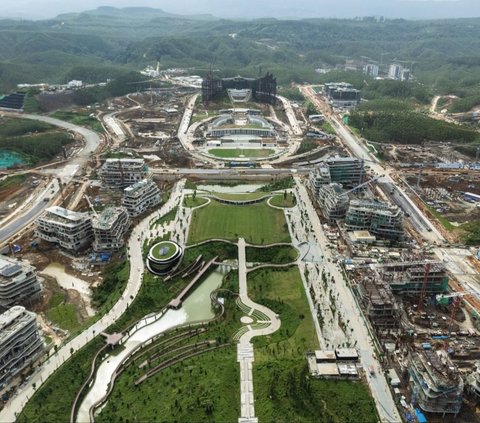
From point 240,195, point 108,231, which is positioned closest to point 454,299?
point 240,195

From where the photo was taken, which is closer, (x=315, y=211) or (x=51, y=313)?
(x=51, y=313)

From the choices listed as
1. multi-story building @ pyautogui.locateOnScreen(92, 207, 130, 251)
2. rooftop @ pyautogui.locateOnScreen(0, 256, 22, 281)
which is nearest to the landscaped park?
multi-story building @ pyautogui.locateOnScreen(92, 207, 130, 251)

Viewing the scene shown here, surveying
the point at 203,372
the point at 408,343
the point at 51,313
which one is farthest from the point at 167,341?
the point at 408,343

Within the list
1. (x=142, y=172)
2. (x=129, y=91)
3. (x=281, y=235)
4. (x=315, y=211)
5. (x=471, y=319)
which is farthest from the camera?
(x=129, y=91)

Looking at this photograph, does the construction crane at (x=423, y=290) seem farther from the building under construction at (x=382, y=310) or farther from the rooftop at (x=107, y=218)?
the rooftop at (x=107, y=218)

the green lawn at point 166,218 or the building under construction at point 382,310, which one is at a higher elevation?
the building under construction at point 382,310

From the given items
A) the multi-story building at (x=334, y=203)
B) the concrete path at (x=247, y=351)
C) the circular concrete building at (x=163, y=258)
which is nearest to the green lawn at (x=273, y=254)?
the concrete path at (x=247, y=351)

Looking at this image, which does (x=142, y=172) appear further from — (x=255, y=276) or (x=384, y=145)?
(x=384, y=145)
